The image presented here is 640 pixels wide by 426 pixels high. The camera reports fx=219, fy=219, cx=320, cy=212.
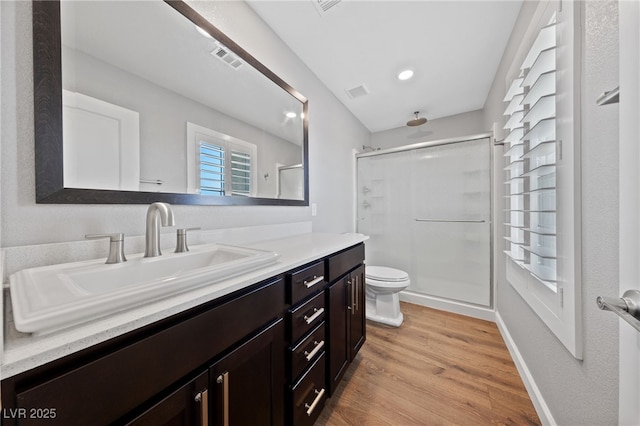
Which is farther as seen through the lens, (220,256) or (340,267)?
(340,267)

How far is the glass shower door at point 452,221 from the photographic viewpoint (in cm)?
225

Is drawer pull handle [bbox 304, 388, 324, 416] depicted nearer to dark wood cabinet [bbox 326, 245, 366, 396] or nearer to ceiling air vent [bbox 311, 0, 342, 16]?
dark wood cabinet [bbox 326, 245, 366, 396]

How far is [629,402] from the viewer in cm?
50

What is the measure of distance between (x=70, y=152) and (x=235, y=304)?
2.49 ft

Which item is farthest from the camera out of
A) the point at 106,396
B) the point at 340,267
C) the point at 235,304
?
the point at 340,267

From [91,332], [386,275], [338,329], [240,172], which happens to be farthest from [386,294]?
[91,332]

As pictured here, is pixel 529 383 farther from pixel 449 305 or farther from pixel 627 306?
pixel 627 306

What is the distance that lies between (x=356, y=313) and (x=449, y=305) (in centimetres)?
147

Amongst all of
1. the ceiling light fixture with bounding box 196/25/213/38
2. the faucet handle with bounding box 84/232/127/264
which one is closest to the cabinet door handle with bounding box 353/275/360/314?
the faucet handle with bounding box 84/232/127/264

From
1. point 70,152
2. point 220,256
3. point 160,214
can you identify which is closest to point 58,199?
point 70,152

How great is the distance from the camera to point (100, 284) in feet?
2.26

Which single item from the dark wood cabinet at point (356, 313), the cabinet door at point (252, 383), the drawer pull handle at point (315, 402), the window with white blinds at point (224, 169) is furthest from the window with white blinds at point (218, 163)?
the drawer pull handle at point (315, 402)

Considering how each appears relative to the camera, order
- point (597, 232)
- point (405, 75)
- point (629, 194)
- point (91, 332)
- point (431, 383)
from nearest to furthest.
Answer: point (91, 332)
point (629, 194)
point (597, 232)
point (431, 383)
point (405, 75)

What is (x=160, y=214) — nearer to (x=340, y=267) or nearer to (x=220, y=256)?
(x=220, y=256)
